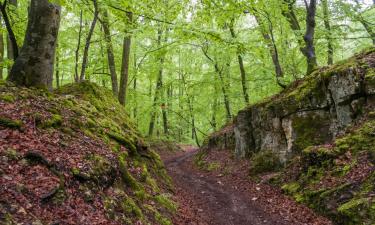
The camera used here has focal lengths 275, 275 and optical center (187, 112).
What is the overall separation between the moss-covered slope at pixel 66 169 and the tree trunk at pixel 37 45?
0.51 metres

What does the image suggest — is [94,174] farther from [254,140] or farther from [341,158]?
[254,140]

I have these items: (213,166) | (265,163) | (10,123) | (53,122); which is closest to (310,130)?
(265,163)

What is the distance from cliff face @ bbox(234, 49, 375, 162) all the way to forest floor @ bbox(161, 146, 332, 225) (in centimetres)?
210

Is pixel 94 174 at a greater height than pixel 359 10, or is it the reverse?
pixel 359 10

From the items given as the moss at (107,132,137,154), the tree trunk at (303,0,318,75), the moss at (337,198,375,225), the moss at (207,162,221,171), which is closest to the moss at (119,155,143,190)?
the moss at (107,132,137,154)

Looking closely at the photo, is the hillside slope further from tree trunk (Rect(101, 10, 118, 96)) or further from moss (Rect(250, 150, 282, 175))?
tree trunk (Rect(101, 10, 118, 96))

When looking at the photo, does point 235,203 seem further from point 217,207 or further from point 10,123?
point 10,123

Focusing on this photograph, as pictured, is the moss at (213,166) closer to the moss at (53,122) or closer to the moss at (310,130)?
the moss at (310,130)

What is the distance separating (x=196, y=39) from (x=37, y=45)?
6895mm

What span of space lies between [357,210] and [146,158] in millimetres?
7058

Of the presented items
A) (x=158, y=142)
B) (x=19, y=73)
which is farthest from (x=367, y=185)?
(x=158, y=142)

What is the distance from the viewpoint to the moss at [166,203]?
814 centimetres

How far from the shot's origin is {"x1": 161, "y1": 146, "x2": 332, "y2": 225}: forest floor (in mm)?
8570

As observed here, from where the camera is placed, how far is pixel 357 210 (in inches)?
283
